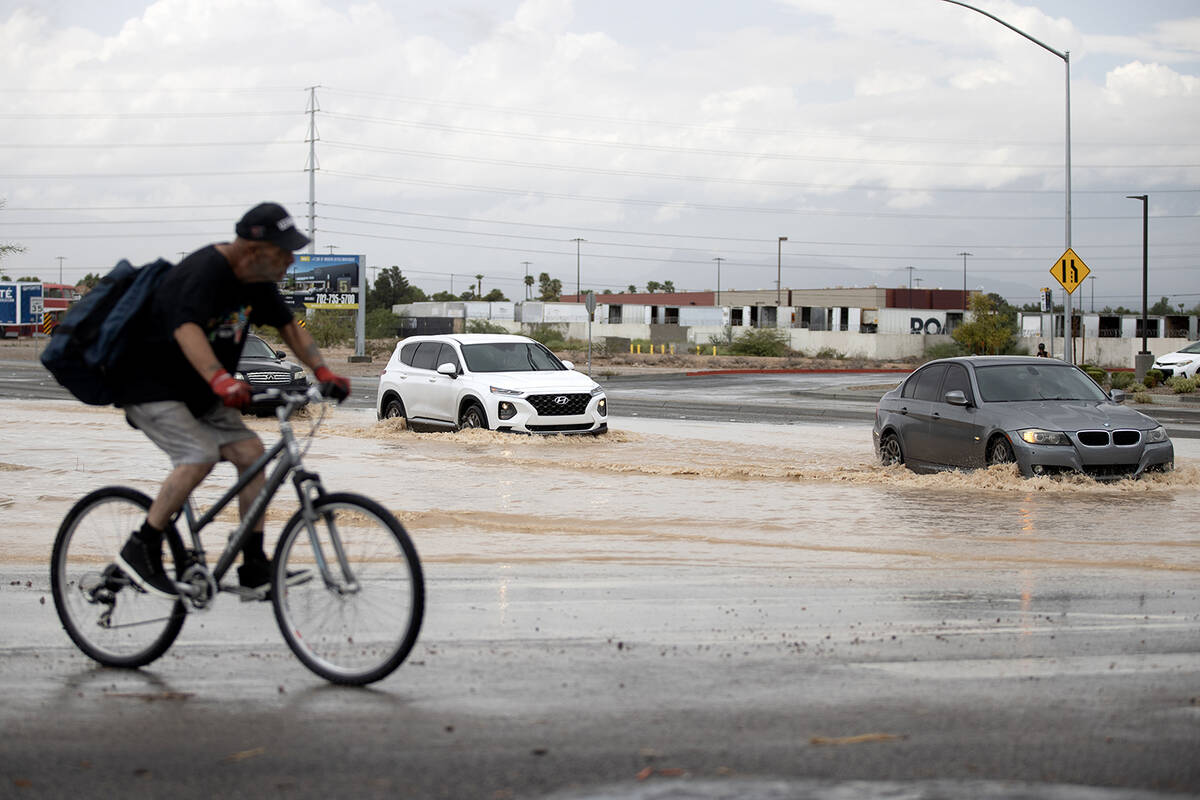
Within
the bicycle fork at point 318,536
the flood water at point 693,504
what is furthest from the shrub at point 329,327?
the bicycle fork at point 318,536

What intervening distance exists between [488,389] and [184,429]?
1358 centimetres

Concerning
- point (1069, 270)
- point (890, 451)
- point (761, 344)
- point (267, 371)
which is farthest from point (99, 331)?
point (761, 344)

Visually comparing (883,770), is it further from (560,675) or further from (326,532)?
(326,532)

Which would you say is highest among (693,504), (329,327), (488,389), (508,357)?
(329,327)

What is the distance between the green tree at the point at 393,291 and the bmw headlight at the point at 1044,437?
478ft

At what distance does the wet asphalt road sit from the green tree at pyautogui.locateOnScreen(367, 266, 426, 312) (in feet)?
497

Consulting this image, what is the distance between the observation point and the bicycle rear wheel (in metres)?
5.55

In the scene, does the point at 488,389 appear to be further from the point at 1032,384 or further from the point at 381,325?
the point at 381,325

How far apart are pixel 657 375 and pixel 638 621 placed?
1696 inches

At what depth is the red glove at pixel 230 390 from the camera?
5.05 m

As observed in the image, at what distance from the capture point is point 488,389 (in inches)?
747

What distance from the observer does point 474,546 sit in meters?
9.58

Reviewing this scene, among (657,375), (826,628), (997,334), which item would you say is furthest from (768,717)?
(997,334)

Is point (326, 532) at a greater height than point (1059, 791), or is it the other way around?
point (326, 532)
